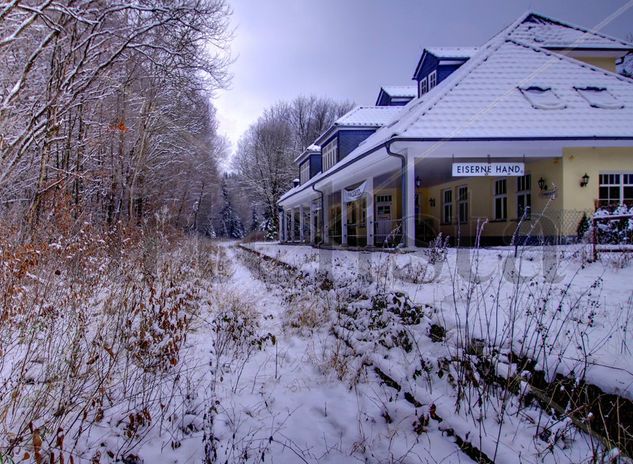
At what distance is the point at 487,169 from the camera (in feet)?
33.6

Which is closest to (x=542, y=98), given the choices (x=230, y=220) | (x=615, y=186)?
(x=615, y=186)

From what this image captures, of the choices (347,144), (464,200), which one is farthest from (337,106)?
(464,200)

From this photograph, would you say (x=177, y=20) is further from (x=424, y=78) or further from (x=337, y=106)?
(x=337, y=106)

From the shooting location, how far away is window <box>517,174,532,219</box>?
11734 mm

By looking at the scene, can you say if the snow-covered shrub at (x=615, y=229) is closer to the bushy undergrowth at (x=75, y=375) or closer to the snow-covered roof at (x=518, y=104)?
the snow-covered roof at (x=518, y=104)

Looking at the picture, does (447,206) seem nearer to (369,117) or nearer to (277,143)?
(369,117)

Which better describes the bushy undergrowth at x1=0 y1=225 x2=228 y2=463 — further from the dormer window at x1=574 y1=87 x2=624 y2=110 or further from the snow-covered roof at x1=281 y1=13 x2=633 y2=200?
the dormer window at x1=574 y1=87 x2=624 y2=110

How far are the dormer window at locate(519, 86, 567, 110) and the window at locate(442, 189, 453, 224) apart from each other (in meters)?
5.40

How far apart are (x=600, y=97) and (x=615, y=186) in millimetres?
2860

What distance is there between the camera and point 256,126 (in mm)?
38594

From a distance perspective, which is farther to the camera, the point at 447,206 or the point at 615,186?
the point at 447,206

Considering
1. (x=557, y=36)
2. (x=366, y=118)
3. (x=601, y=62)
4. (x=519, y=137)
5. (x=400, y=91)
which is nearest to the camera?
(x=519, y=137)

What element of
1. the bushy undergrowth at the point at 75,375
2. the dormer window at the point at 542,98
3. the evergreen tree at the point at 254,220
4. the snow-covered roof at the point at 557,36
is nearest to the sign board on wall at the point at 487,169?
the dormer window at the point at 542,98

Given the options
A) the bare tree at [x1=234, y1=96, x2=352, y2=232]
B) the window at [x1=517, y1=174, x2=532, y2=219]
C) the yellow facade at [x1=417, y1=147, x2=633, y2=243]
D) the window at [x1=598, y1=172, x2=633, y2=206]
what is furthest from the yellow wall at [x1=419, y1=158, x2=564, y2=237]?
the bare tree at [x1=234, y1=96, x2=352, y2=232]
